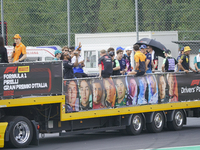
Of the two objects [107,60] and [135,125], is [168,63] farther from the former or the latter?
[107,60]

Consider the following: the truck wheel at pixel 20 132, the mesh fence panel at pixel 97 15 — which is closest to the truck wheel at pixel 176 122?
the mesh fence panel at pixel 97 15

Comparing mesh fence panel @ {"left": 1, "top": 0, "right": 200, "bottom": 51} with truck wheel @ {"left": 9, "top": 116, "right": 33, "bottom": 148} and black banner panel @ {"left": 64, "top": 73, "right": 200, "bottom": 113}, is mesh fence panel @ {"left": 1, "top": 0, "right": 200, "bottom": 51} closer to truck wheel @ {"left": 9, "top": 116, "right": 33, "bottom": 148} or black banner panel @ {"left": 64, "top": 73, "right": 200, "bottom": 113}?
black banner panel @ {"left": 64, "top": 73, "right": 200, "bottom": 113}

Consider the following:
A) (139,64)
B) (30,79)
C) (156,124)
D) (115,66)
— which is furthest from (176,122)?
(30,79)

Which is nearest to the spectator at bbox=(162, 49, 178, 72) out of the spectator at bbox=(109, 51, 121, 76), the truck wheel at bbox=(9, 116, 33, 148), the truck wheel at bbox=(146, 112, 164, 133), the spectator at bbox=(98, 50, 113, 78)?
the truck wheel at bbox=(146, 112, 164, 133)

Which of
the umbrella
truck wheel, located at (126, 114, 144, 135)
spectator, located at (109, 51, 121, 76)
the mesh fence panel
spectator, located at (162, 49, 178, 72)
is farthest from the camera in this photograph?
the mesh fence panel

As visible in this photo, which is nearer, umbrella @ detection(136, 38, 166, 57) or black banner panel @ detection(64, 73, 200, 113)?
black banner panel @ detection(64, 73, 200, 113)

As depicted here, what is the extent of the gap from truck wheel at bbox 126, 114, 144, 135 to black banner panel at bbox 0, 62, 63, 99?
2.75 meters

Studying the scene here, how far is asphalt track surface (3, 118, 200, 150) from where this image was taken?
10.6 metres

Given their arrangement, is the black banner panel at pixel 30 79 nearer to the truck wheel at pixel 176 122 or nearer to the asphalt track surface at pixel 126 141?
the asphalt track surface at pixel 126 141

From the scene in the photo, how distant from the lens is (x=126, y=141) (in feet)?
38.2

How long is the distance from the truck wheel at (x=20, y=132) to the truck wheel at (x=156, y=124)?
411 centimetres

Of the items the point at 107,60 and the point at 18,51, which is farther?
the point at 107,60

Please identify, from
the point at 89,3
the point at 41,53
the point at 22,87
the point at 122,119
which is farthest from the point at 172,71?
the point at 41,53

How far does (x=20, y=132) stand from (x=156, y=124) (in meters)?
4.67
